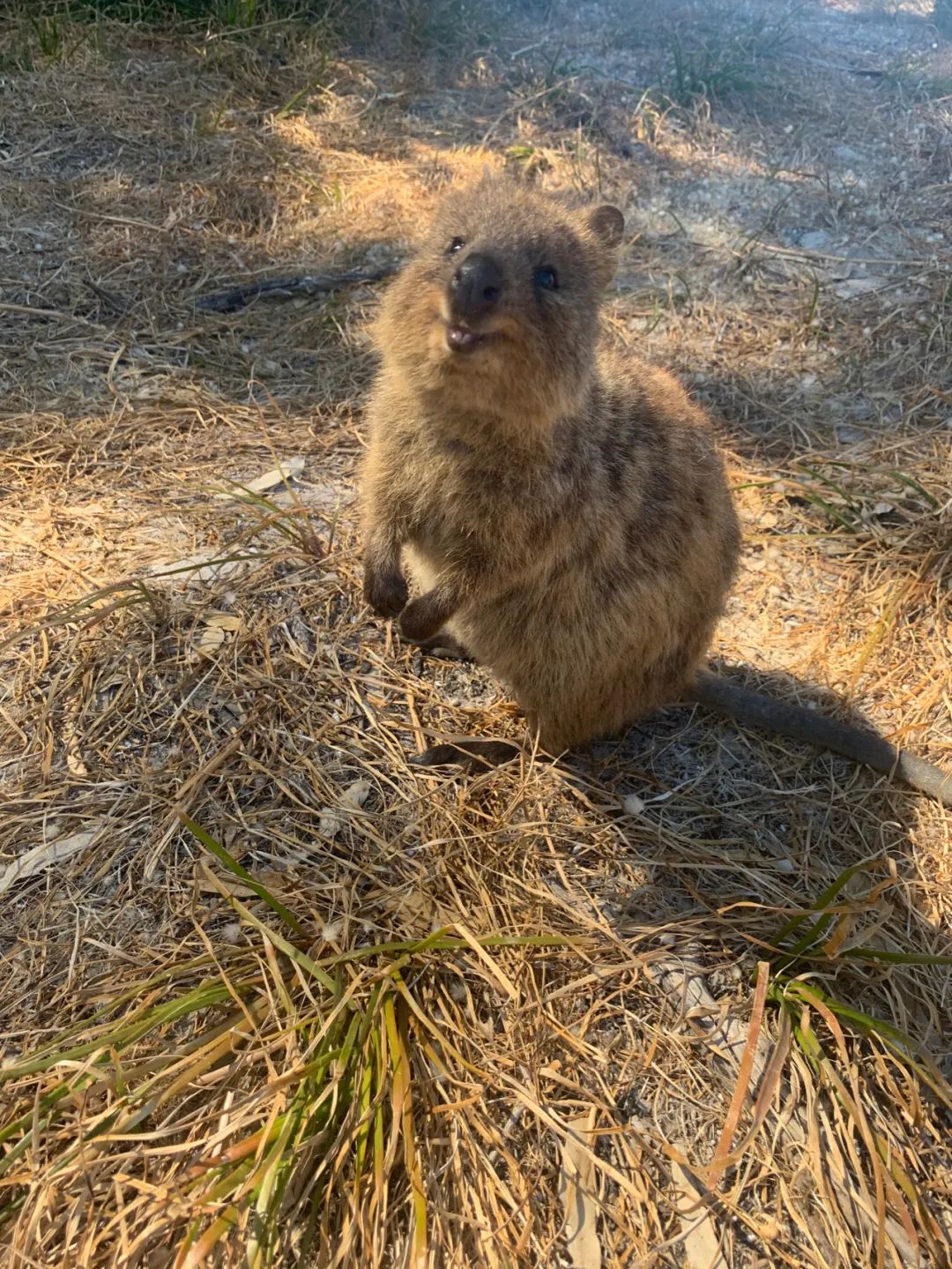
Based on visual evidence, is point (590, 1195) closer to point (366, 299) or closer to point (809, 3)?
point (366, 299)

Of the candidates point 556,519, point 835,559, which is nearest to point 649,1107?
point 556,519

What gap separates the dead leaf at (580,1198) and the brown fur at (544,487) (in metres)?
1.13

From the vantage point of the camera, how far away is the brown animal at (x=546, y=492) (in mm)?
2098

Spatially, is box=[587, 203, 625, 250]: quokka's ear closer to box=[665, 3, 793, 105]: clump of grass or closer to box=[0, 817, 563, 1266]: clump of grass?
box=[0, 817, 563, 1266]: clump of grass

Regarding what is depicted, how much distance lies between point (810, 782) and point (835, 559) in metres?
1.18

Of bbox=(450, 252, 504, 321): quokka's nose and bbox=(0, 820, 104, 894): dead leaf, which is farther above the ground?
bbox=(450, 252, 504, 321): quokka's nose

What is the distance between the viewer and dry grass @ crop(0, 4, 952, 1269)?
1718 mm

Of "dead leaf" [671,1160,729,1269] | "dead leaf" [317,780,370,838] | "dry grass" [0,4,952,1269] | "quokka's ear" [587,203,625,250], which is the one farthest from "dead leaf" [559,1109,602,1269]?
"quokka's ear" [587,203,625,250]

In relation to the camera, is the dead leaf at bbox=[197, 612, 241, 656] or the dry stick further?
the dry stick

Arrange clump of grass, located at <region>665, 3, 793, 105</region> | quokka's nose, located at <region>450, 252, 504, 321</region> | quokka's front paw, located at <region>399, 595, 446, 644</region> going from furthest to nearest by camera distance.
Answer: clump of grass, located at <region>665, 3, 793, 105</region>
quokka's front paw, located at <region>399, 595, 446, 644</region>
quokka's nose, located at <region>450, 252, 504, 321</region>

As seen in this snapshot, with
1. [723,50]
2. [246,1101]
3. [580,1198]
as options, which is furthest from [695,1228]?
[723,50]

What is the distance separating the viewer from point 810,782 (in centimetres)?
270

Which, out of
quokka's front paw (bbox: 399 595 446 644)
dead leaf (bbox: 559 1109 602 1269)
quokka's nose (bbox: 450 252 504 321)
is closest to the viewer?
dead leaf (bbox: 559 1109 602 1269)

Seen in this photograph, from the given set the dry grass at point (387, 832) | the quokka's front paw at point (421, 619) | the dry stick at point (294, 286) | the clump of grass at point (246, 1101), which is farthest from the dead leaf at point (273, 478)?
the clump of grass at point (246, 1101)
